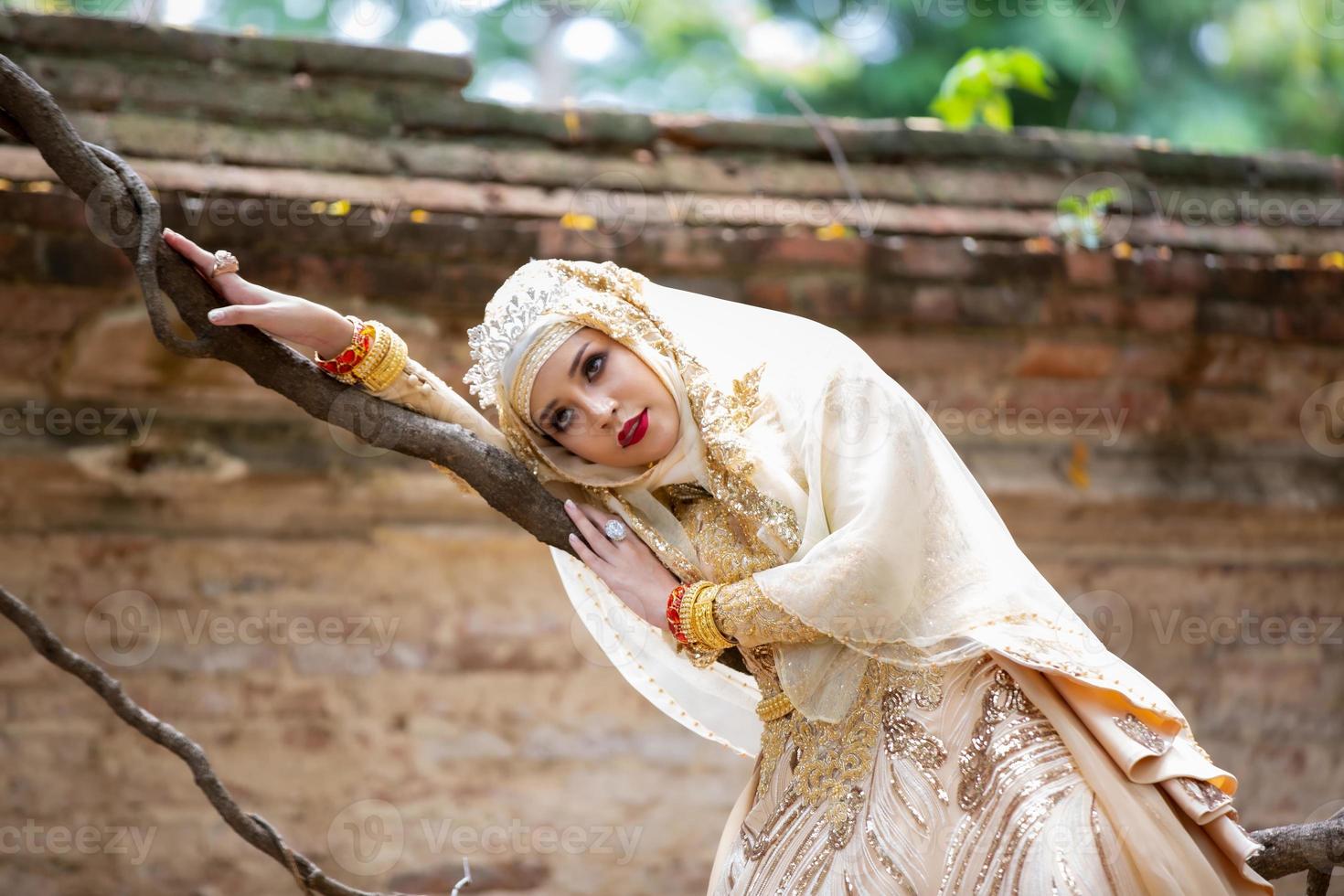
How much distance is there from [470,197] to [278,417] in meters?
0.86

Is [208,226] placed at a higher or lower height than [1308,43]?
lower

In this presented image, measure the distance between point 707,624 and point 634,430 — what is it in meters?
0.35

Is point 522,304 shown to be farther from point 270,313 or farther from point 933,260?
point 933,260

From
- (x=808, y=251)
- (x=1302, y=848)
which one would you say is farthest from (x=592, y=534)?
(x=808, y=251)

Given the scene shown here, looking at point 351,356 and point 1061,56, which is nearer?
point 351,356

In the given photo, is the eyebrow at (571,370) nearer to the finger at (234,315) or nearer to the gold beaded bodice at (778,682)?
the gold beaded bodice at (778,682)

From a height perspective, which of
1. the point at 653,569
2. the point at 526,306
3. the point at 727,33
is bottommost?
the point at 653,569

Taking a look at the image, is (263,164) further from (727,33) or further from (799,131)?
(727,33)

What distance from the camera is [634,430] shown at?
6.71 ft

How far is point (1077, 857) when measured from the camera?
1.77 metres

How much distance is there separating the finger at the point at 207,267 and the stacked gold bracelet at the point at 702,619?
89 cm

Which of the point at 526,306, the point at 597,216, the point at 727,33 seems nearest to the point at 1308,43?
the point at 727,33

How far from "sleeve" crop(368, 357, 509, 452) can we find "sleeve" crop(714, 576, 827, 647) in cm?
49

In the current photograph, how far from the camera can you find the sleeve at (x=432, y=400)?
2121mm
